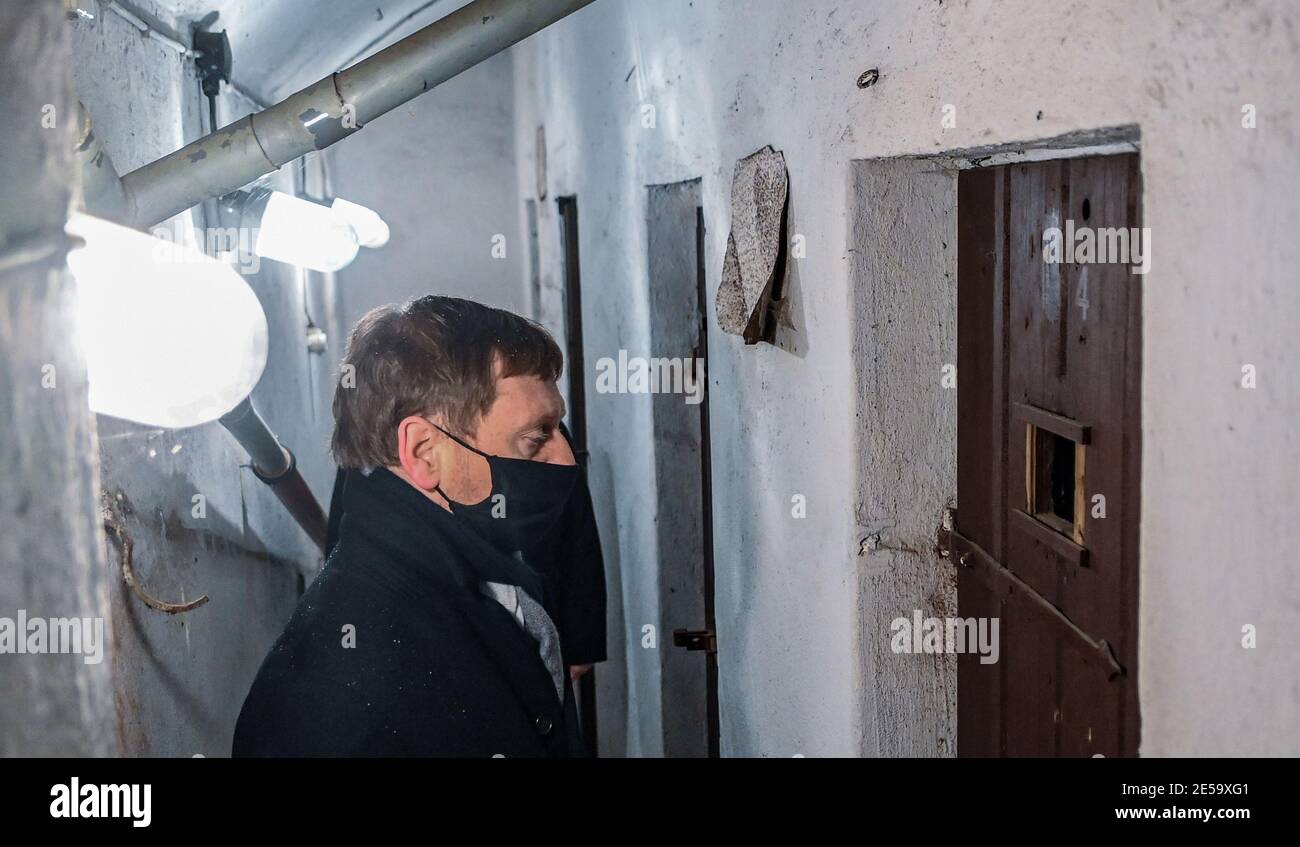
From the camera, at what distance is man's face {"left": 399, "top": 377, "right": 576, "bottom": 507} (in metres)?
1.74

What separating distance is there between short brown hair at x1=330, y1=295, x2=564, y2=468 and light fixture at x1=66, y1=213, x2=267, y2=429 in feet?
1.18

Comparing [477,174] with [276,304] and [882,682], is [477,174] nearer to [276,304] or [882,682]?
[276,304]

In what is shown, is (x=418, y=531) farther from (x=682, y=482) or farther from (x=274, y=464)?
(x=682, y=482)

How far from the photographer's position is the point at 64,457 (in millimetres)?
652

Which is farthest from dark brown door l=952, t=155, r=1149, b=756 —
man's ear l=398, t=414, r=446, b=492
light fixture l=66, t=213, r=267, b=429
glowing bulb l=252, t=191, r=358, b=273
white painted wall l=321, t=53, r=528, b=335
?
white painted wall l=321, t=53, r=528, b=335

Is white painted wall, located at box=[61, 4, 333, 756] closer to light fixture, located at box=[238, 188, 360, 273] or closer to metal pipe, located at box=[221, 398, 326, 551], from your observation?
metal pipe, located at box=[221, 398, 326, 551]

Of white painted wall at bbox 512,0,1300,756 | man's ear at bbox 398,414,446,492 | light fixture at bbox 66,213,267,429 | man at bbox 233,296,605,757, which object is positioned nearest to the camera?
white painted wall at bbox 512,0,1300,756

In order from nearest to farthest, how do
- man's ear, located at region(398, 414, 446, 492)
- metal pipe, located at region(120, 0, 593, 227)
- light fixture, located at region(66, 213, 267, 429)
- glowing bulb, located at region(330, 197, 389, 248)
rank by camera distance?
light fixture, located at region(66, 213, 267, 429)
metal pipe, located at region(120, 0, 593, 227)
man's ear, located at region(398, 414, 446, 492)
glowing bulb, located at region(330, 197, 389, 248)

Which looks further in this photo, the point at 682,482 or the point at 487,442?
the point at 682,482

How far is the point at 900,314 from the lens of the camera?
147 centimetres

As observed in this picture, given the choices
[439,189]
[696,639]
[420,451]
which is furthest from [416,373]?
[439,189]

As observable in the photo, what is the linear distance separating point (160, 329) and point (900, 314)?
0.93 meters

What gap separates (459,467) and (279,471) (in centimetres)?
78
